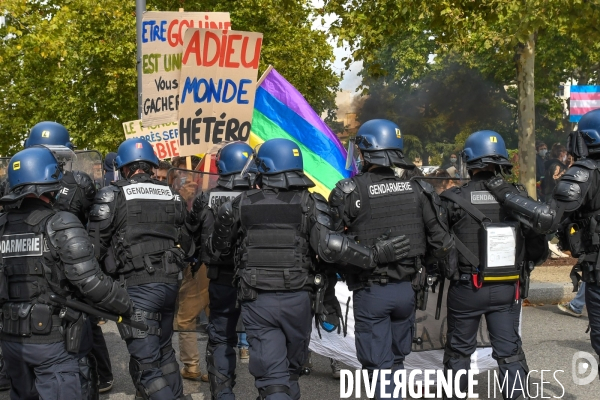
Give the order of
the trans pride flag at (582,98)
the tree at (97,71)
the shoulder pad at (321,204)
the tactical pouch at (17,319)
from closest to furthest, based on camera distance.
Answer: the tactical pouch at (17,319)
the shoulder pad at (321,204)
the trans pride flag at (582,98)
the tree at (97,71)

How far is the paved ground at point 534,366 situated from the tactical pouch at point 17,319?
2.10 metres

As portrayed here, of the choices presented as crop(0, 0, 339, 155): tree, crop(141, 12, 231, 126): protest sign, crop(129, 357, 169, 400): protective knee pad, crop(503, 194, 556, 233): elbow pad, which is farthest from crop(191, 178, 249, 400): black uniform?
crop(0, 0, 339, 155): tree

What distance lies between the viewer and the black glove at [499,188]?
5.47 m

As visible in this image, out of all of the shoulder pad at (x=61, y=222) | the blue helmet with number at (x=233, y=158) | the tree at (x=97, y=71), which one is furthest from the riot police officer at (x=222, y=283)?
the tree at (x=97, y=71)

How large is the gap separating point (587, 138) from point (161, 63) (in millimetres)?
5070

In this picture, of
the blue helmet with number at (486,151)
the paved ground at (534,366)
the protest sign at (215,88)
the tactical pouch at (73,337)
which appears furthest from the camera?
the protest sign at (215,88)

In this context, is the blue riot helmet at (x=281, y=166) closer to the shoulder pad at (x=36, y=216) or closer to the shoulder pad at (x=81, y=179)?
the shoulder pad at (x=36, y=216)

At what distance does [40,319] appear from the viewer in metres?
4.38

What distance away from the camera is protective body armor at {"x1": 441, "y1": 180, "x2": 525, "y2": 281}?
217 inches

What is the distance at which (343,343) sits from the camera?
21.3 feet

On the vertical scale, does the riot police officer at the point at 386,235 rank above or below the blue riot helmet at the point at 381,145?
below

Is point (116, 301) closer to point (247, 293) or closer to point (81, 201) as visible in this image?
point (247, 293)

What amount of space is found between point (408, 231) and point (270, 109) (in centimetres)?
352

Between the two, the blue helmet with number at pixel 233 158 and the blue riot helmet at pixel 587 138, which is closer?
the blue riot helmet at pixel 587 138
